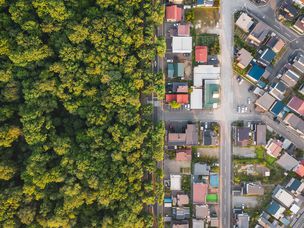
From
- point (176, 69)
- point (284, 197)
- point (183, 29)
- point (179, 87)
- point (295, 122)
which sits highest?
point (183, 29)

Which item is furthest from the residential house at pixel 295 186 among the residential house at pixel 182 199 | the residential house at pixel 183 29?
the residential house at pixel 183 29

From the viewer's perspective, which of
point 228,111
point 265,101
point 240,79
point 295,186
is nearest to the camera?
point 295,186

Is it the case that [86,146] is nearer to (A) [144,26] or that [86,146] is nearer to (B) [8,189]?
(B) [8,189]

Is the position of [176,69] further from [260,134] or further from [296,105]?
[296,105]

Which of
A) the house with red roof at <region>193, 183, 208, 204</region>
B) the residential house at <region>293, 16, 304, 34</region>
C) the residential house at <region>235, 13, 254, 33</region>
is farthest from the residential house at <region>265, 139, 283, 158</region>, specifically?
the residential house at <region>235, 13, 254, 33</region>

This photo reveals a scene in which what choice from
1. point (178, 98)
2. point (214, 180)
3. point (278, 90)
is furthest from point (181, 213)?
point (278, 90)

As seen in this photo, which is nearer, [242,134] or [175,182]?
[242,134]

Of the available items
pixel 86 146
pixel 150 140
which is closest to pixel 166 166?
pixel 150 140

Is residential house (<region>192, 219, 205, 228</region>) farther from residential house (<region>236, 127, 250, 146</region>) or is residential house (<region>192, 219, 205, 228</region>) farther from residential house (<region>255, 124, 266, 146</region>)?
residential house (<region>255, 124, 266, 146</region>)
